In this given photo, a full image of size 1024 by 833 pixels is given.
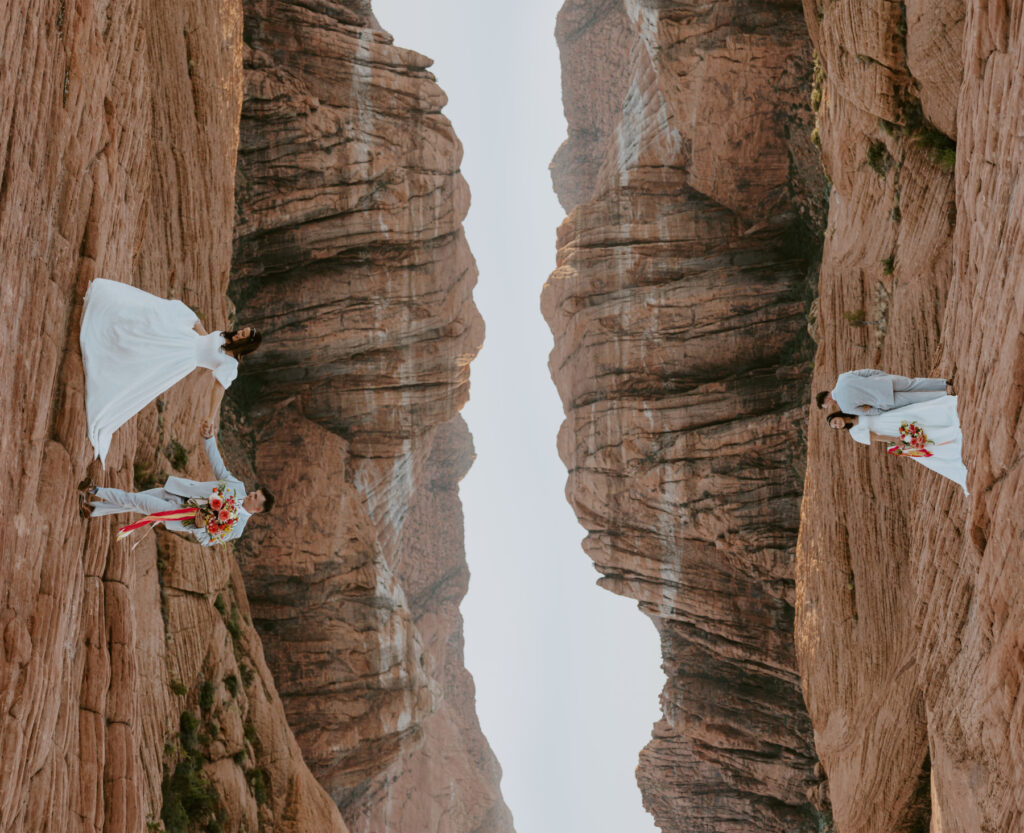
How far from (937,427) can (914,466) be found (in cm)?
459

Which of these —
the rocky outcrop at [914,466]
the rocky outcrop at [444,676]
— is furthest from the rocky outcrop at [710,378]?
the rocky outcrop at [444,676]

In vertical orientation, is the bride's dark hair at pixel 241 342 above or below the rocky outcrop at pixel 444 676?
above

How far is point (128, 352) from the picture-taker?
12266mm

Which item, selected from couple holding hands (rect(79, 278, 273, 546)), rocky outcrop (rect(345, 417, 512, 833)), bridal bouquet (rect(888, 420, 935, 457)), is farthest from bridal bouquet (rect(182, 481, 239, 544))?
rocky outcrop (rect(345, 417, 512, 833))

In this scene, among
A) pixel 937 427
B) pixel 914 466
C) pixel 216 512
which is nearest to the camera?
pixel 937 427

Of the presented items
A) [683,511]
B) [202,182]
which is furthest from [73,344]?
[683,511]

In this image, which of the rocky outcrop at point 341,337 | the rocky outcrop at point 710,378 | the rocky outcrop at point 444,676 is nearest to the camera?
the rocky outcrop at point 710,378

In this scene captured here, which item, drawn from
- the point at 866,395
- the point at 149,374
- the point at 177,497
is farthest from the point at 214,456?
the point at 866,395

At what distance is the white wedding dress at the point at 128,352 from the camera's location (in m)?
12.1

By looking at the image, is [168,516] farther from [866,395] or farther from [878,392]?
[878,392]

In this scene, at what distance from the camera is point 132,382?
40.3 feet

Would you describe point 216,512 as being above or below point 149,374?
below

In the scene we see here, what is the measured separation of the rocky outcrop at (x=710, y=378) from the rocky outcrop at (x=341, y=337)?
457 cm

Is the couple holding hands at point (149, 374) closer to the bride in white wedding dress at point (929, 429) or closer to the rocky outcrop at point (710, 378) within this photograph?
the bride in white wedding dress at point (929, 429)
